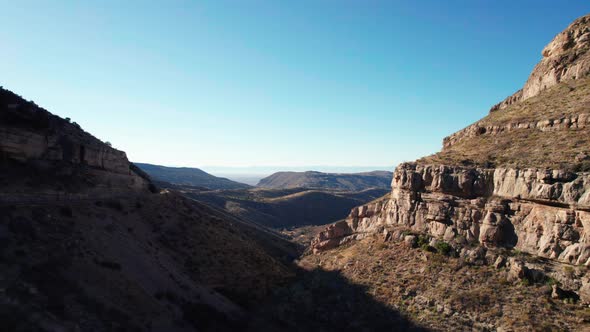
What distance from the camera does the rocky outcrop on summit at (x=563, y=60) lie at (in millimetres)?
39188

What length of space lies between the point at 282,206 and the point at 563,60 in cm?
10302

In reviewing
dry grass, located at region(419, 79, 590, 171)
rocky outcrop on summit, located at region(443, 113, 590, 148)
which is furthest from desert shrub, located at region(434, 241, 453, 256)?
rocky outcrop on summit, located at region(443, 113, 590, 148)

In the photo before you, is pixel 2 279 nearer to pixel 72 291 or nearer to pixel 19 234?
pixel 72 291

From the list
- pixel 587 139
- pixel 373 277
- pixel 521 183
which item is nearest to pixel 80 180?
pixel 373 277

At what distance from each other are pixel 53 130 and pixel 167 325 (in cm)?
2196

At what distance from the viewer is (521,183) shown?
2825 cm

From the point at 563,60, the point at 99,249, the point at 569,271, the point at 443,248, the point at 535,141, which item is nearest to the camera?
the point at 569,271

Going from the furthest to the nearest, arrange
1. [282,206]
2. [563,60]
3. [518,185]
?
[282,206], [563,60], [518,185]

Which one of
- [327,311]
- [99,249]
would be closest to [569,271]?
[327,311]

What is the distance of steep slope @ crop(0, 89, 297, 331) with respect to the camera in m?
20.5

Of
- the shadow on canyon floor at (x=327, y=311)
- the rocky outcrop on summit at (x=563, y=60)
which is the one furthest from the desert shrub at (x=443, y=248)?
the rocky outcrop on summit at (x=563, y=60)

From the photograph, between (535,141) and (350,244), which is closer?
(535,141)

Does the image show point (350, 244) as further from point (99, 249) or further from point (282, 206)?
point (282, 206)

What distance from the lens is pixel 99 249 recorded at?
2772 cm
